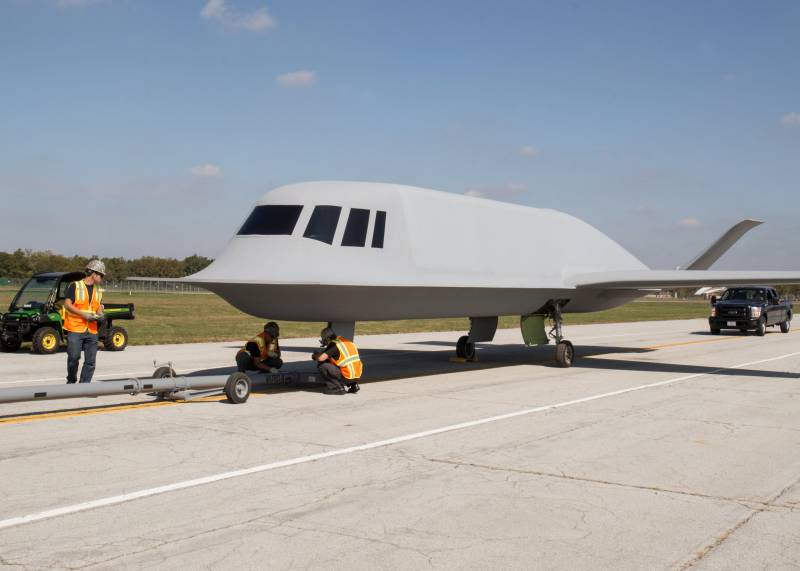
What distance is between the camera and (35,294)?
21406 millimetres

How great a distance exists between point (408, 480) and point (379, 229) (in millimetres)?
6676

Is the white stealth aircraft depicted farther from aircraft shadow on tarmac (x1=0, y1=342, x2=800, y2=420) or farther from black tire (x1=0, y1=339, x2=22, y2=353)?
black tire (x1=0, y1=339, x2=22, y2=353)

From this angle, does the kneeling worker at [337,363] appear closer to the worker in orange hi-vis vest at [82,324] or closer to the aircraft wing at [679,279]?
the worker in orange hi-vis vest at [82,324]

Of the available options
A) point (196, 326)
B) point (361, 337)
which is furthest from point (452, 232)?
point (196, 326)

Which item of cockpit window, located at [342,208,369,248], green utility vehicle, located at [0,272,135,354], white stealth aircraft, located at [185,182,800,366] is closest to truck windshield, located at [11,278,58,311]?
green utility vehicle, located at [0,272,135,354]

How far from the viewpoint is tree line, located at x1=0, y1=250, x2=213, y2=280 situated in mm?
152375

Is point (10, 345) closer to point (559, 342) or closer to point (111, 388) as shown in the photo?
point (111, 388)

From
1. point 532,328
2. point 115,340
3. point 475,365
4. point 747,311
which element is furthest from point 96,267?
point 747,311

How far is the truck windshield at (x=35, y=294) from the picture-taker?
21.1 metres

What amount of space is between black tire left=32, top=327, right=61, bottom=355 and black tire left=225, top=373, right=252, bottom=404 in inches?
425

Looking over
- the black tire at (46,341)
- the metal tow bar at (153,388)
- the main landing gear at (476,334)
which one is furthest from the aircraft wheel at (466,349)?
the black tire at (46,341)

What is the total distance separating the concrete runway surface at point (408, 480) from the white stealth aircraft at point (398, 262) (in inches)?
65.9

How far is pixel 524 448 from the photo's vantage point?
886 cm

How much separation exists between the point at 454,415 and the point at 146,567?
6.60 meters
